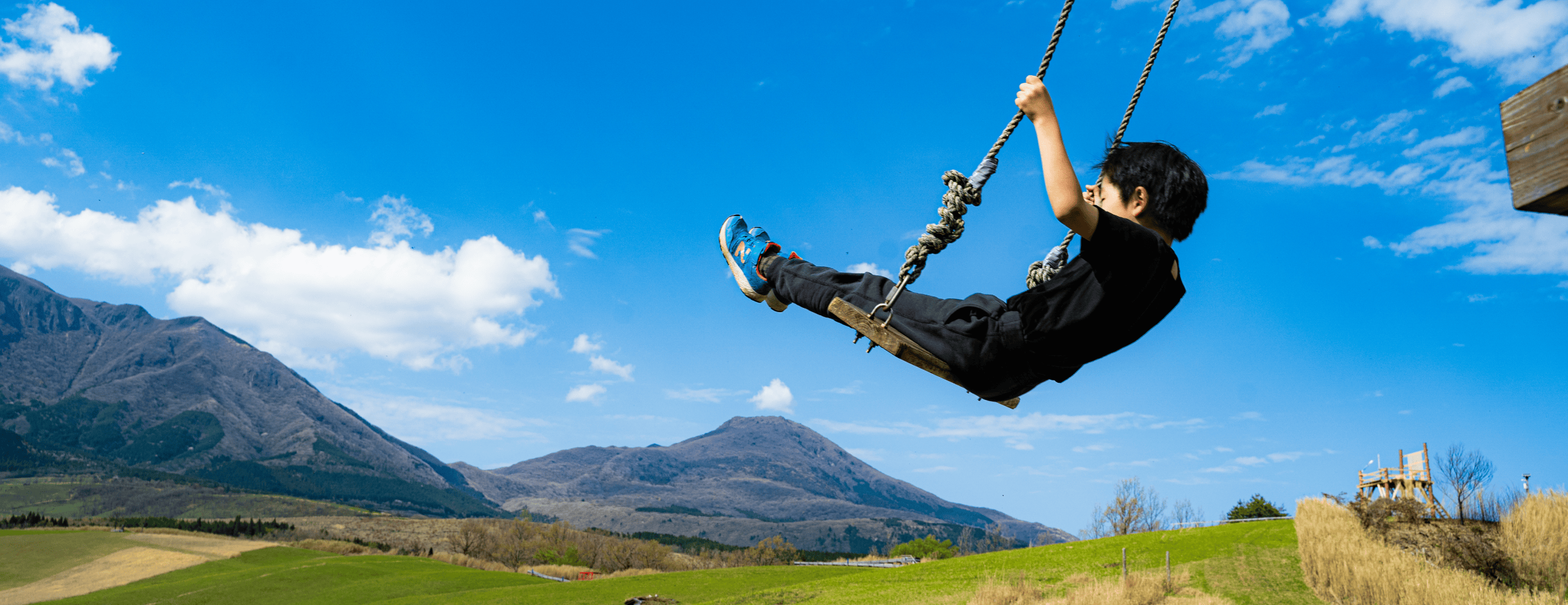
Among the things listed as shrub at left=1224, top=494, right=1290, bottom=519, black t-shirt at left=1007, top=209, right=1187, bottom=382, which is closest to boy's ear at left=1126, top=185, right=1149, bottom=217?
black t-shirt at left=1007, top=209, right=1187, bottom=382

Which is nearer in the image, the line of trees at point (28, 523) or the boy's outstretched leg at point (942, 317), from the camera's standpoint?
the boy's outstretched leg at point (942, 317)

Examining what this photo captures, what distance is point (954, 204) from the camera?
10.3 feet

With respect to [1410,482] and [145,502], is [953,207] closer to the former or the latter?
Result: [1410,482]

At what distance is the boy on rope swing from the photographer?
2.64 meters

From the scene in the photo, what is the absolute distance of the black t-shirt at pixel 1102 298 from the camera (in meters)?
2.66

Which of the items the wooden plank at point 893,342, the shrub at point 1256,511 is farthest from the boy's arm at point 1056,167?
the shrub at point 1256,511

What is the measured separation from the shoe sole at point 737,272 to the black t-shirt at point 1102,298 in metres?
1.40

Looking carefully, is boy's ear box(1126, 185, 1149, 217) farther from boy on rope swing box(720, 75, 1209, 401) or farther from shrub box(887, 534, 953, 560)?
shrub box(887, 534, 953, 560)

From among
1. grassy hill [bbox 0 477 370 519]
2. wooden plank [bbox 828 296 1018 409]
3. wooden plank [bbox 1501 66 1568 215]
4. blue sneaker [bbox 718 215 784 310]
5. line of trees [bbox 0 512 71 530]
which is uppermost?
blue sneaker [bbox 718 215 784 310]

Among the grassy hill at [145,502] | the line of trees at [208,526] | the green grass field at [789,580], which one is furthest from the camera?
the grassy hill at [145,502]

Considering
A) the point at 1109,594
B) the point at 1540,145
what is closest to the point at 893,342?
the point at 1540,145

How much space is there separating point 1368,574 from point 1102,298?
16626 millimetres

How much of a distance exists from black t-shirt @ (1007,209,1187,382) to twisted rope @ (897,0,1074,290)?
0.41 meters

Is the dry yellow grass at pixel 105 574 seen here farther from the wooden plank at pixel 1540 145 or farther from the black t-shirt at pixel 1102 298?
the wooden plank at pixel 1540 145
